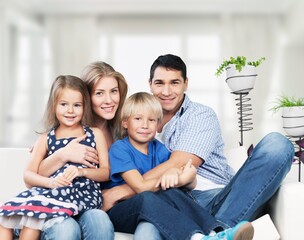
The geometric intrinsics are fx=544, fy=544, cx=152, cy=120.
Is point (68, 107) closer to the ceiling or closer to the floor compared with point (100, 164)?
closer to the ceiling

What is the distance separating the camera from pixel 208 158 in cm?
239

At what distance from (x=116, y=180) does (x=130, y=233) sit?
10.2 inches

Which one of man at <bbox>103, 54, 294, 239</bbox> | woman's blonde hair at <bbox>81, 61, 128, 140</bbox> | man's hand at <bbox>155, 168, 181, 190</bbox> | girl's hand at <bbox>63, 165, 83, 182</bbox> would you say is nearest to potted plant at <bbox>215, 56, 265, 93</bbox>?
man at <bbox>103, 54, 294, 239</bbox>

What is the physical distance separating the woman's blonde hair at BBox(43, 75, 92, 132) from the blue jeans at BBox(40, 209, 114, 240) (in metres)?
0.50

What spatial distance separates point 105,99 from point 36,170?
43 cm

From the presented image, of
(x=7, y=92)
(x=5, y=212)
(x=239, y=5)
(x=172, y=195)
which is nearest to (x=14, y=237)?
(x=5, y=212)

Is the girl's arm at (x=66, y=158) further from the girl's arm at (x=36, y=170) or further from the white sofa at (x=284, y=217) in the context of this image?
the white sofa at (x=284, y=217)

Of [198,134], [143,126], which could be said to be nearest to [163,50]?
[198,134]

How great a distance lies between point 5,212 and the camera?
194 cm

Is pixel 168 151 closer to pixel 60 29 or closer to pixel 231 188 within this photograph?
pixel 231 188

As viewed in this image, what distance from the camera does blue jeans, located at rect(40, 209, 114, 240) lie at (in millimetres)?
1877

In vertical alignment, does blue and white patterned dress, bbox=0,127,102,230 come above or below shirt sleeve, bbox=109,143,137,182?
below

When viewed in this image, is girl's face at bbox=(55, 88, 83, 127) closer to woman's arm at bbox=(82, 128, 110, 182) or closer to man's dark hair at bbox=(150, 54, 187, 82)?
woman's arm at bbox=(82, 128, 110, 182)

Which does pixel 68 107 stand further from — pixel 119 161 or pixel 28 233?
pixel 28 233
